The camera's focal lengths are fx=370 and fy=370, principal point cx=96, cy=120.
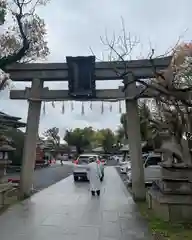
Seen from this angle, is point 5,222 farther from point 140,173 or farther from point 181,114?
point 140,173

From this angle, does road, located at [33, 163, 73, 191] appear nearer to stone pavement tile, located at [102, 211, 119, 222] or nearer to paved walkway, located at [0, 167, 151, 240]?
paved walkway, located at [0, 167, 151, 240]

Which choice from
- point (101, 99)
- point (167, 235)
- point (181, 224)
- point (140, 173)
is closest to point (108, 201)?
point (140, 173)

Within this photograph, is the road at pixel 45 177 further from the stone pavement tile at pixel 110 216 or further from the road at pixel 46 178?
the stone pavement tile at pixel 110 216

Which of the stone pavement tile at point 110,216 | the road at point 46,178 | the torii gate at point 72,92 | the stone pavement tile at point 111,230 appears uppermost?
the torii gate at point 72,92

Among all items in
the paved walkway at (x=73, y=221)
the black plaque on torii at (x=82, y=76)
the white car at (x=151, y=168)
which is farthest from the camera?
the white car at (x=151, y=168)

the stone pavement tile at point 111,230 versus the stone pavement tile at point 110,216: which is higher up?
the stone pavement tile at point 110,216

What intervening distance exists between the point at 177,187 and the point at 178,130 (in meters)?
1.69

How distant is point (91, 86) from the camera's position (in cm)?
1565

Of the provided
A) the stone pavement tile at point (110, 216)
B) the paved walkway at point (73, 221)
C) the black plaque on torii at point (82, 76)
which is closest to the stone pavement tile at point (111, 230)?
the paved walkway at point (73, 221)

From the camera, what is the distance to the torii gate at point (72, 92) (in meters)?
15.4

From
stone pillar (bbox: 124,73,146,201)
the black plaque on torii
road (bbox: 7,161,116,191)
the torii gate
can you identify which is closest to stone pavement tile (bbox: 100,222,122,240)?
stone pillar (bbox: 124,73,146,201)

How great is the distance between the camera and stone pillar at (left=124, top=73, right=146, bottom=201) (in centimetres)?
1514

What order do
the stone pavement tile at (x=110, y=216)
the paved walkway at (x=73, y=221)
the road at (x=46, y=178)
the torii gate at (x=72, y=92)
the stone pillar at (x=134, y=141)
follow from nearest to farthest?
1. the paved walkway at (x=73, y=221)
2. the stone pavement tile at (x=110, y=216)
3. the stone pillar at (x=134, y=141)
4. the torii gate at (x=72, y=92)
5. the road at (x=46, y=178)

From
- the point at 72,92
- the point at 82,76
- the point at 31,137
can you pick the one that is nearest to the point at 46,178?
the point at 31,137
